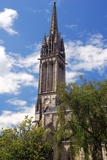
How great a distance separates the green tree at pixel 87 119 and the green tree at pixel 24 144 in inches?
214

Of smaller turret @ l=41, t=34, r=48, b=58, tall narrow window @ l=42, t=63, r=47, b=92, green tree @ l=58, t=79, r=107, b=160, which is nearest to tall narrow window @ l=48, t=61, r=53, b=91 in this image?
tall narrow window @ l=42, t=63, r=47, b=92

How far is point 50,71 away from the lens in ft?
195

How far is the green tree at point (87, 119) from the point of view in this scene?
19.0 metres

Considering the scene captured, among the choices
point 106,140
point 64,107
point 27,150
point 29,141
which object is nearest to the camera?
point 106,140

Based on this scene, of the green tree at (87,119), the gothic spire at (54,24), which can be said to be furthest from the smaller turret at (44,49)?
the green tree at (87,119)

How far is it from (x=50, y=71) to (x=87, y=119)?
4031 centimetres

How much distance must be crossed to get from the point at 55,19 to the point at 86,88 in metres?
55.5

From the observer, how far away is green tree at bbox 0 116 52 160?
23.6 meters

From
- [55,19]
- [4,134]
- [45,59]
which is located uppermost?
[55,19]

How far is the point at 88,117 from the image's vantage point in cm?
1958

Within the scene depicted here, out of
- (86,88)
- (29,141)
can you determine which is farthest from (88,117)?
(29,141)

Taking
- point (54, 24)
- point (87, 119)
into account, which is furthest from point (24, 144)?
point (54, 24)

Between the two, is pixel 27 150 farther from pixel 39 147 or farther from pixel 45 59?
pixel 45 59

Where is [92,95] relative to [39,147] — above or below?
above
